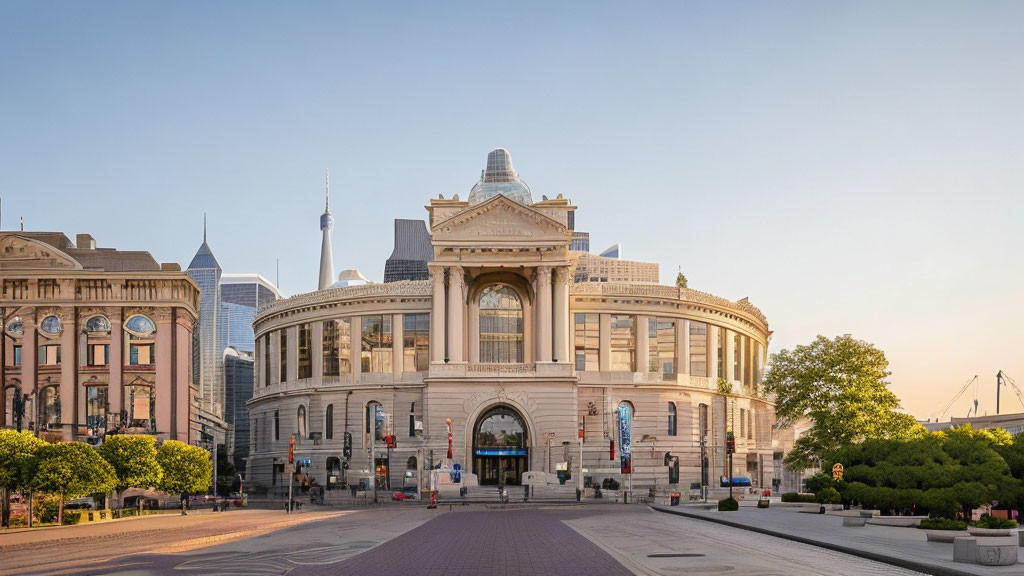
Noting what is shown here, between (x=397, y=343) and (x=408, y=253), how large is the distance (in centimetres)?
7932

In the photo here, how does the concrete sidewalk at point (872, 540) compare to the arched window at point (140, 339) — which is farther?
the arched window at point (140, 339)

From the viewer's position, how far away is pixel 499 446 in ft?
358

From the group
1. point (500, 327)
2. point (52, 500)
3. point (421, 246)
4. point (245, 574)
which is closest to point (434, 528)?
point (245, 574)

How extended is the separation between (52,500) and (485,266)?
5003cm

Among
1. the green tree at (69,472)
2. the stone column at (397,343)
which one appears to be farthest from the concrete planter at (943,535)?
the stone column at (397,343)

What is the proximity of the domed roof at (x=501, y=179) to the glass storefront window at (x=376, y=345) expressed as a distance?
91.6 ft

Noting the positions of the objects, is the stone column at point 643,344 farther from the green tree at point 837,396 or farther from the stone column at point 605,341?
the green tree at point 837,396

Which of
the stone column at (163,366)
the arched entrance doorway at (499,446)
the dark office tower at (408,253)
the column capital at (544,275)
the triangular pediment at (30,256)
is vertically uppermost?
the dark office tower at (408,253)

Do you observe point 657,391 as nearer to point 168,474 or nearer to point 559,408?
point 559,408

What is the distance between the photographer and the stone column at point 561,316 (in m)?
108

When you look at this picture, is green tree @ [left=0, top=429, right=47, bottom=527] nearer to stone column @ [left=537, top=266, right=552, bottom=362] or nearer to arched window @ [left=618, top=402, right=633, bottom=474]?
stone column @ [left=537, top=266, right=552, bottom=362]

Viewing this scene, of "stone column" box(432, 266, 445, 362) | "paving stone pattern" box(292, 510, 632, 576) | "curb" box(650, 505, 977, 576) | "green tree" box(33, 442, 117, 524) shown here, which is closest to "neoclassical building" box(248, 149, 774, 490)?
"stone column" box(432, 266, 445, 362)

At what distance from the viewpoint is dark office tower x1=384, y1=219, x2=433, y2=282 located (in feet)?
633

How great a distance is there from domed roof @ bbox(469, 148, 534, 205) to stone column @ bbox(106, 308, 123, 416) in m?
52.8
